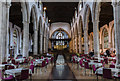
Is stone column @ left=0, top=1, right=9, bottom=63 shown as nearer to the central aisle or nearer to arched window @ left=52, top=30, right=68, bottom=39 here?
the central aisle

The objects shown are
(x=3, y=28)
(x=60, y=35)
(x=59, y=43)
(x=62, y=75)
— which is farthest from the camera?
(x=60, y=35)

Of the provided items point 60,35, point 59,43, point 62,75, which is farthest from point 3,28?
point 60,35

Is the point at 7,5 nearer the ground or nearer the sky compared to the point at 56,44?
nearer the sky

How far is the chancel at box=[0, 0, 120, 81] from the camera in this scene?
6953mm

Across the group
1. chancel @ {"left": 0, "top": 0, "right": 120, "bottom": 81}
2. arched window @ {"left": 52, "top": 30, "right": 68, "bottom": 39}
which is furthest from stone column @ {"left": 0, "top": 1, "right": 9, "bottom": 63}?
arched window @ {"left": 52, "top": 30, "right": 68, "bottom": 39}

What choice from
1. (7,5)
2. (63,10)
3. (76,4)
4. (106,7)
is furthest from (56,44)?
Answer: (7,5)

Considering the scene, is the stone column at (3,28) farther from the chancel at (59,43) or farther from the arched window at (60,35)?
the arched window at (60,35)

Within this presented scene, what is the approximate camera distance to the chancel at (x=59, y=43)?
6.95 metres

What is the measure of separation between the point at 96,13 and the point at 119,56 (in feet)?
18.3

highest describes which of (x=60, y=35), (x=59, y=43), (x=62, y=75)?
(x=60, y=35)

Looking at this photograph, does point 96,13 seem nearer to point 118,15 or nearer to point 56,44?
point 118,15

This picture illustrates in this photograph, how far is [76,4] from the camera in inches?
914

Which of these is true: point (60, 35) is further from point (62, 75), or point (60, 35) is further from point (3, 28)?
point (62, 75)

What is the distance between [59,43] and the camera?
38.1 meters
